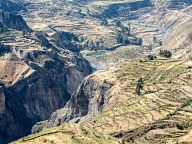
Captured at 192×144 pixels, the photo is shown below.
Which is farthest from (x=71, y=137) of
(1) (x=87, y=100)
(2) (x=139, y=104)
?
(1) (x=87, y=100)

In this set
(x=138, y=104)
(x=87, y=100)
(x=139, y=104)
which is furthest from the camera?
(x=87, y=100)

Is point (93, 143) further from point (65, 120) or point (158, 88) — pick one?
point (65, 120)

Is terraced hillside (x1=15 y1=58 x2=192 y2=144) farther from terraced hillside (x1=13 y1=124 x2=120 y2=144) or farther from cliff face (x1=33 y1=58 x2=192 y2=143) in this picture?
terraced hillside (x1=13 y1=124 x2=120 y2=144)

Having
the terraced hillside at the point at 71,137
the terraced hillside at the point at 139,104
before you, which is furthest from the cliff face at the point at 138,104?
the terraced hillside at the point at 71,137

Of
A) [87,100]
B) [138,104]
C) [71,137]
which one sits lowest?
[87,100]

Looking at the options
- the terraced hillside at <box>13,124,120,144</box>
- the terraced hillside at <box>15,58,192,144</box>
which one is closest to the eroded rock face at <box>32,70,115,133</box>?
the terraced hillside at <box>15,58,192,144</box>

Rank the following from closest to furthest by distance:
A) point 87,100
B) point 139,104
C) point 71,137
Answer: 1. point 71,137
2. point 139,104
3. point 87,100

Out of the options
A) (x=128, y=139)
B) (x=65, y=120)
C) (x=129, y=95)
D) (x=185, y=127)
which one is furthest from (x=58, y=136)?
(x=65, y=120)

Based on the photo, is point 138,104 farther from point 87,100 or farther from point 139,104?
point 87,100

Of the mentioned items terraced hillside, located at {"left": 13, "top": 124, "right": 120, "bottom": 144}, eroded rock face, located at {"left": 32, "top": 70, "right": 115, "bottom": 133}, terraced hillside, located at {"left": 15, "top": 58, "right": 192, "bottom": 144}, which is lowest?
eroded rock face, located at {"left": 32, "top": 70, "right": 115, "bottom": 133}
